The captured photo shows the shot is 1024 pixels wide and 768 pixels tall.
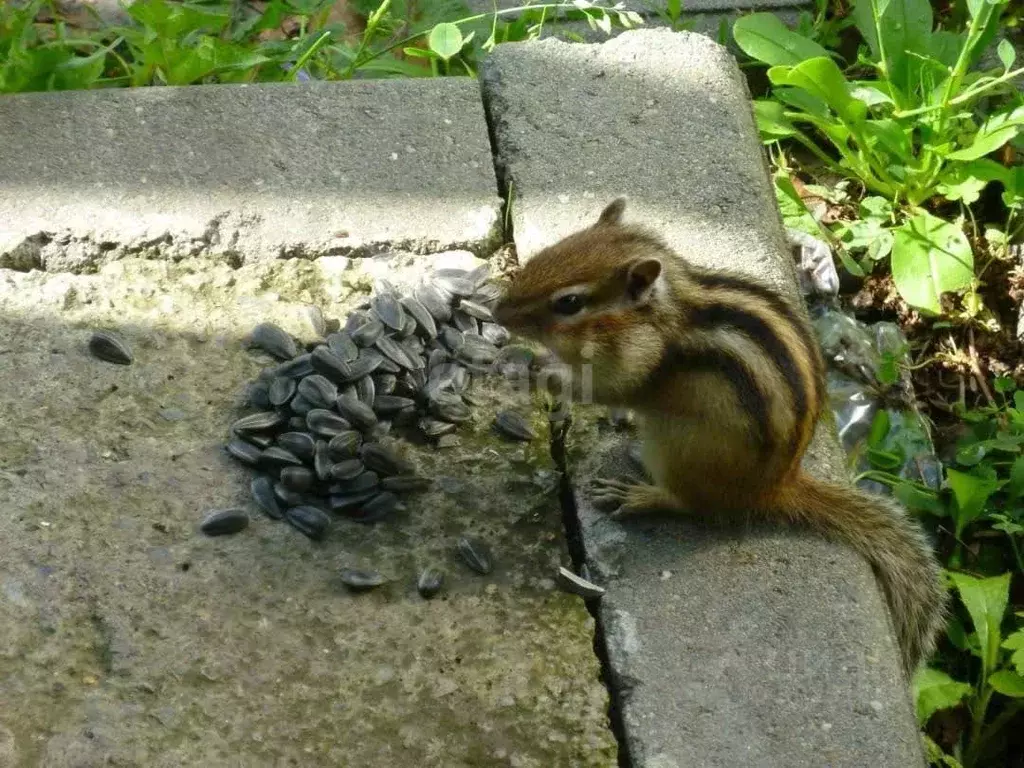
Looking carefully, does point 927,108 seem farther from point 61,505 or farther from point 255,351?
point 61,505

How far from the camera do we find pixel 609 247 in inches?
115

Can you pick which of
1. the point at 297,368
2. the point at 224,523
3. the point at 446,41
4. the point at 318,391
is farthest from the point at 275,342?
the point at 446,41

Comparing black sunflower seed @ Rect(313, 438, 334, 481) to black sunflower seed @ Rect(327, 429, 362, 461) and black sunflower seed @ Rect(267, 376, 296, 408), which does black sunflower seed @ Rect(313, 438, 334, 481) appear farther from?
black sunflower seed @ Rect(267, 376, 296, 408)

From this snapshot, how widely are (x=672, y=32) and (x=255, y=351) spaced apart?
1901 millimetres

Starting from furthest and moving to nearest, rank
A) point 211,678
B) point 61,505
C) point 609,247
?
point 609,247
point 61,505
point 211,678

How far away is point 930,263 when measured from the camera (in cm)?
411

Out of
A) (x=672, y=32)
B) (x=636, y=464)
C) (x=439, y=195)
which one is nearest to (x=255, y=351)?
(x=439, y=195)

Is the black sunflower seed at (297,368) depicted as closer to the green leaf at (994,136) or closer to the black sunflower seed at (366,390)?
the black sunflower seed at (366,390)

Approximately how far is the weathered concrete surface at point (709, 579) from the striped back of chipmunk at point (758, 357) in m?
0.28

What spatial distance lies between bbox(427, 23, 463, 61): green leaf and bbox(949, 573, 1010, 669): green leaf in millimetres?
2149

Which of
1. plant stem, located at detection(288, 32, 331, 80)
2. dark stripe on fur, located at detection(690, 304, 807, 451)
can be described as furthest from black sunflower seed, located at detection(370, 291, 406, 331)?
plant stem, located at detection(288, 32, 331, 80)

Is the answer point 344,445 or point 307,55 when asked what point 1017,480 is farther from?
point 307,55

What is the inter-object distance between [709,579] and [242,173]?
5.75 ft

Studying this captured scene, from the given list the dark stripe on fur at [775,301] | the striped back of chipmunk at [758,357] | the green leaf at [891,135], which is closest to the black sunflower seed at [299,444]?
the striped back of chipmunk at [758,357]
